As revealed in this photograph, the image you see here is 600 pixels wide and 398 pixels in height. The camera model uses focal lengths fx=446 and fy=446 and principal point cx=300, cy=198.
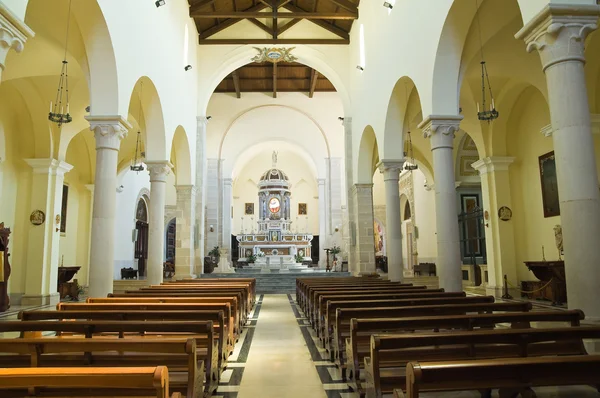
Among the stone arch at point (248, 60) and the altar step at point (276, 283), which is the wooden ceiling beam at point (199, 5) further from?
the altar step at point (276, 283)

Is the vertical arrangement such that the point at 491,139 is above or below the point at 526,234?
above

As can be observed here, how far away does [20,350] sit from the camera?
292 centimetres

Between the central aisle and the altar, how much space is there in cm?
1448

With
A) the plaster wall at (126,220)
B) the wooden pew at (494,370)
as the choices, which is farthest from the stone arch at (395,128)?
the plaster wall at (126,220)

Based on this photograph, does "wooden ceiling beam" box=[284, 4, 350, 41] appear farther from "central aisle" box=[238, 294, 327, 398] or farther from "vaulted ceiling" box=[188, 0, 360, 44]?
"central aisle" box=[238, 294, 327, 398]

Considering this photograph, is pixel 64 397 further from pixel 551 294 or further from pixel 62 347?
pixel 551 294

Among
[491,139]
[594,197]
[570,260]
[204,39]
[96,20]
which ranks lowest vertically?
[570,260]

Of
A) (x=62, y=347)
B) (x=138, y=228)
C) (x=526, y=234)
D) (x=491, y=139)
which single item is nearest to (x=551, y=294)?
(x=526, y=234)

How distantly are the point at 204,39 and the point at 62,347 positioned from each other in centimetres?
1674

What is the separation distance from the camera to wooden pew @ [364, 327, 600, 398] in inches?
114

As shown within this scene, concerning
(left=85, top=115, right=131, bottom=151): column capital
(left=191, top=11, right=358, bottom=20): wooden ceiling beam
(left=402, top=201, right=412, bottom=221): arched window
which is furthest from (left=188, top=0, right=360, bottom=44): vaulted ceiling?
(left=402, top=201, right=412, bottom=221): arched window

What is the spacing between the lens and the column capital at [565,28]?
15.5ft

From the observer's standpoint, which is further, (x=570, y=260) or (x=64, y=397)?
(x=570, y=260)

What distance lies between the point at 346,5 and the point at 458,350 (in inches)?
575
